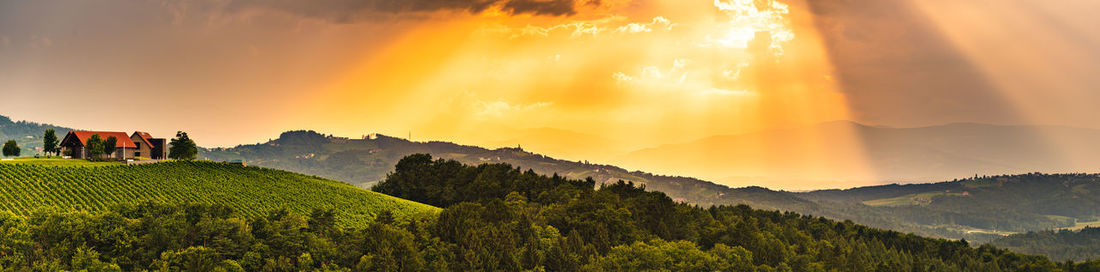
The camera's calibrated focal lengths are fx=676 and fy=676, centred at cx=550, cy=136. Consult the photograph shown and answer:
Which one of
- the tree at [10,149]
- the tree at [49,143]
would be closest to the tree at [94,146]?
the tree at [49,143]

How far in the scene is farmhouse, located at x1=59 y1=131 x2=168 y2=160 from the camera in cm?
15500

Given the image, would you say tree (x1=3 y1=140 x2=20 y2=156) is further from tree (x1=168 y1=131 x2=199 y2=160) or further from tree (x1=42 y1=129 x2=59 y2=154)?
tree (x1=168 y1=131 x2=199 y2=160)

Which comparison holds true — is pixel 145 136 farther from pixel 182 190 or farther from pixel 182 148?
pixel 182 190

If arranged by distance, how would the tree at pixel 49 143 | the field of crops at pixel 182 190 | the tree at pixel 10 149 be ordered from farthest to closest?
the tree at pixel 10 149, the tree at pixel 49 143, the field of crops at pixel 182 190

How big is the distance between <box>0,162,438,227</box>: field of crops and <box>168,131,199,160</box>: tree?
58.3 ft

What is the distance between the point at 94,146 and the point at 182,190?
37.3 meters

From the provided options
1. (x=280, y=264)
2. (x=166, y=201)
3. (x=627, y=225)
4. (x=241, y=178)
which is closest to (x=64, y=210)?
(x=166, y=201)

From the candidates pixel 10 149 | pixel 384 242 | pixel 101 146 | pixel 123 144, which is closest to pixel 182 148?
pixel 123 144

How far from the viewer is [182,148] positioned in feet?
559

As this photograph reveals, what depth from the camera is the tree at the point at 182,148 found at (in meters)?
170

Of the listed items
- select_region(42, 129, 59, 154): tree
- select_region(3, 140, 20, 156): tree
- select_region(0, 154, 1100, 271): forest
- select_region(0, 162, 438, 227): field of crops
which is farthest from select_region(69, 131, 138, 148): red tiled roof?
select_region(0, 154, 1100, 271): forest

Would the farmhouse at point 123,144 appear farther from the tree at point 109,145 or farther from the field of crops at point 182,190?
the field of crops at point 182,190

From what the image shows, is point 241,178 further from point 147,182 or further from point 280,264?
point 280,264

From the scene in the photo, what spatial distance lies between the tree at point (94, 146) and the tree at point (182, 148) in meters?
18.1
